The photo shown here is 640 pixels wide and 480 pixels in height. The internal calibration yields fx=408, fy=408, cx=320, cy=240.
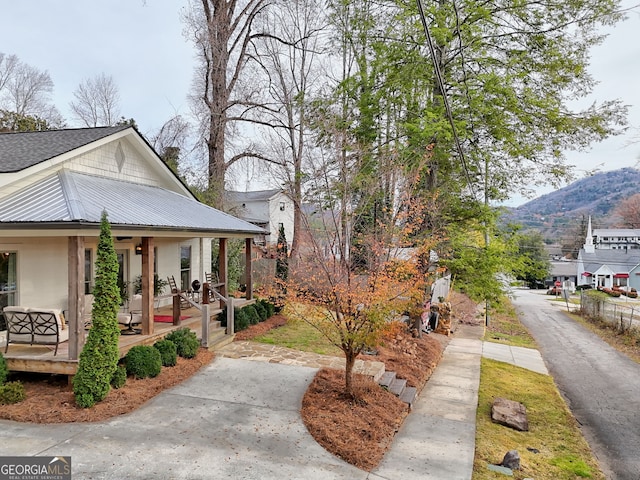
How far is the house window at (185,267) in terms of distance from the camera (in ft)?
49.3

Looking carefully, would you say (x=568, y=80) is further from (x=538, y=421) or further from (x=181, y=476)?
(x=181, y=476)

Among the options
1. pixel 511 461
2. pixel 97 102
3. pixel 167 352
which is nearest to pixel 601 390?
pixel 511 461

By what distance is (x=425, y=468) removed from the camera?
5.67 m

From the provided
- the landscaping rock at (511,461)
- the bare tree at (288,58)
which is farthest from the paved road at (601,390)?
the bare tree at (288,58)

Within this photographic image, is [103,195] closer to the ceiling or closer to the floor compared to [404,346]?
closer to the ceiling

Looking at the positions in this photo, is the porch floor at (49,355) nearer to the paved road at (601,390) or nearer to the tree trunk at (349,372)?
the tree trunk at (349,372)

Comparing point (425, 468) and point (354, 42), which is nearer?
point (425, 468)

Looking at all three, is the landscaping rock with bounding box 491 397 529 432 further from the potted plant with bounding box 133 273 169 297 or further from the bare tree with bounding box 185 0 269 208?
the bare tree with bounding box 185 0 269 208

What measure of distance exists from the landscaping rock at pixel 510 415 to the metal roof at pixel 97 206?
25.6 ft

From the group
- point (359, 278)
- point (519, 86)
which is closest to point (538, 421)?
point (359, 278)

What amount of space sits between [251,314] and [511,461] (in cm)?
851

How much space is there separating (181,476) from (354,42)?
1439 centimetres

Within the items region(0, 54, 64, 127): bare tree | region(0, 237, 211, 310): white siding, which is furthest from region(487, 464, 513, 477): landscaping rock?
region(0, 54, 64, 127): bare tree

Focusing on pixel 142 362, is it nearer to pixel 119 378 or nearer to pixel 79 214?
pixel 119 378
